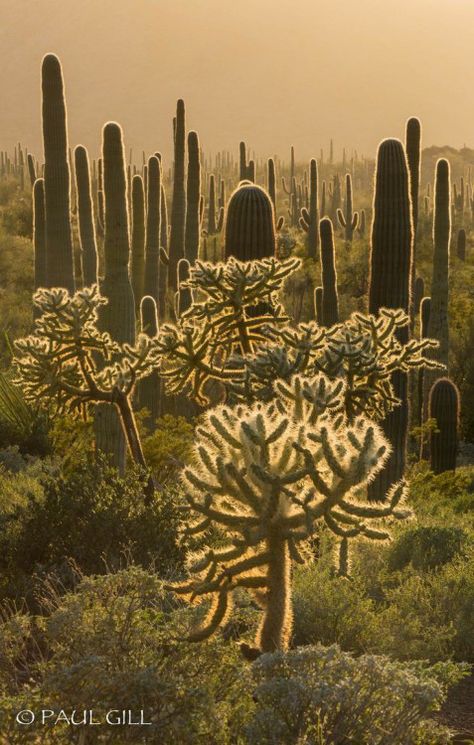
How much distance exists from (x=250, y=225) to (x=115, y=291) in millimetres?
2179

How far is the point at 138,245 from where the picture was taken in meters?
22.8

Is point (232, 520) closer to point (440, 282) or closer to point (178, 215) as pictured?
point (440, 282)

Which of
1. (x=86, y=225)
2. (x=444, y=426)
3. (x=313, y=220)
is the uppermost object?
(x=313, y=220)

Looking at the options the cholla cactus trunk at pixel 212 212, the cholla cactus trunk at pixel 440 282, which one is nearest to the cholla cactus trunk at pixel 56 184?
the cholla cactus trunk at pixel 440 282

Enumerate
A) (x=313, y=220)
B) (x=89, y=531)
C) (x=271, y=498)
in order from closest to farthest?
(x=271, y=498)
(x=89, y=531)
(x=313, y=220)

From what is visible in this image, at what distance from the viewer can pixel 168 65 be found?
645 feet

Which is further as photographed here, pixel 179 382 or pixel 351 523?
pixel 179 382

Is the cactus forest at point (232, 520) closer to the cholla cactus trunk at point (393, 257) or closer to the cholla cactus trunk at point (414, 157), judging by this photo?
the cholla cactus trunk at point (393, 257)

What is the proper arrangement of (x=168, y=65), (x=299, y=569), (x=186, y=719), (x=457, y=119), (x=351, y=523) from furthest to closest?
(x=168, y=65), (x=457, y=119), (x=299, y=569), (x=351, y=523), (x=186, y=719)

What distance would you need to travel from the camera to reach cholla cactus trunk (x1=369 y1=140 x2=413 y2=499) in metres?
12.8

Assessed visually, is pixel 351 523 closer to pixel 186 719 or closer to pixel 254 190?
pixel 186 719

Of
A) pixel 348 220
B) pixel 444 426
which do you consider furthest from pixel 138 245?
pixel 348 220

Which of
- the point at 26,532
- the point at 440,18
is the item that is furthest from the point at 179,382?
the point at 440,18

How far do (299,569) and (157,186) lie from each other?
16.3 meters
